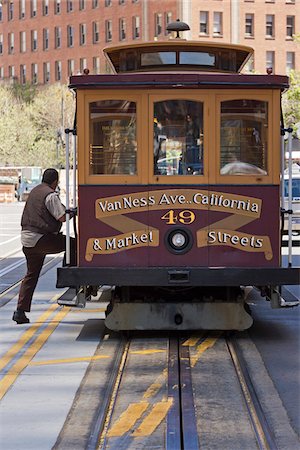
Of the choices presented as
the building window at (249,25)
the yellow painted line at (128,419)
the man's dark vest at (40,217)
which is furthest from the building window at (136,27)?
Result: the yellow painted line at (128,419)

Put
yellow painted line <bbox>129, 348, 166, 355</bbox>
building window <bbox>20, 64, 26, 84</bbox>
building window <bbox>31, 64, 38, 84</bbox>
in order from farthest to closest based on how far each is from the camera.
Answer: building window <bbox>20, 64, 26, 84</bbox> → building window <bbox>31, 64, 38, 84</bbox> → yellow painted line <bbox>129, 348, 166, 355</bbox>

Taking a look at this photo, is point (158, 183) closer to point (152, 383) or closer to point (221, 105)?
point (221, 105)

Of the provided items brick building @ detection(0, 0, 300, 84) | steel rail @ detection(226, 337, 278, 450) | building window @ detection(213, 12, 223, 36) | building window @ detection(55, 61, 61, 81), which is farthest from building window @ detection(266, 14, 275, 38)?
steel rail @ detection(226, 337, 278, 450)

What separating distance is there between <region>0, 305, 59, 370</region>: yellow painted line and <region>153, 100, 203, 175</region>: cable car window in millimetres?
2430

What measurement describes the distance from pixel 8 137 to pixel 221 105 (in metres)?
77.3

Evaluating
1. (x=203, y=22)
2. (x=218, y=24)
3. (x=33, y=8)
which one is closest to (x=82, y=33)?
(x=33, y=8)

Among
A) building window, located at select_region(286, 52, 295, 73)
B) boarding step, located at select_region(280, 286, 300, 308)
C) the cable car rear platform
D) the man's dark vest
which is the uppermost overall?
building window, located at select_region(286, 52, 295, 73)

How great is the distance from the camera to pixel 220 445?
7633mm

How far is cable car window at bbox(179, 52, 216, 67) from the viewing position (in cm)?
1301

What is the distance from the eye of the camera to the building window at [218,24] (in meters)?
93.6

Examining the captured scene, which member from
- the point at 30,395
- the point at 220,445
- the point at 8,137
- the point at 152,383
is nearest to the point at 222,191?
the point at 152,383

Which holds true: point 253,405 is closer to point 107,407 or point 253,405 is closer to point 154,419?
point 154,419

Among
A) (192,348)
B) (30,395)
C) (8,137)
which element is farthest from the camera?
(8,137)

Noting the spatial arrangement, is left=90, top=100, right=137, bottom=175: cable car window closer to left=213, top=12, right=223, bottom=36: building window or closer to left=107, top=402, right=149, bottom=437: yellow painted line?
left=107, top=402, right=149, bottom=437: yellow painted line
